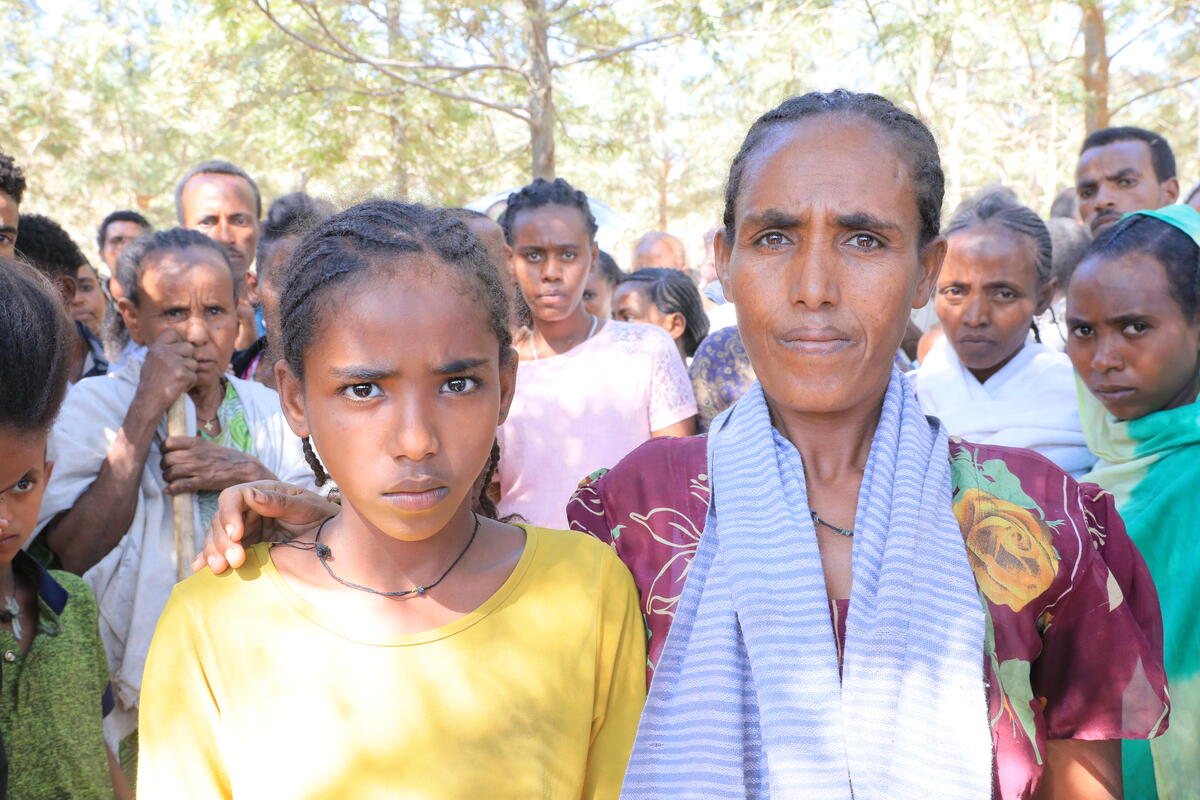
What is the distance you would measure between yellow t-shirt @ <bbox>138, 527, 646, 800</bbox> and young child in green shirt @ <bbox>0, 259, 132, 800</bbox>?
21.1 inches

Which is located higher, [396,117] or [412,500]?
[396,117]

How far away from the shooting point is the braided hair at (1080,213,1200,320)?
8.39 feet

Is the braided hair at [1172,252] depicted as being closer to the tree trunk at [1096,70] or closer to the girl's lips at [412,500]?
the girl's lips at [412,500]

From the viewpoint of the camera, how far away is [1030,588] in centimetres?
151

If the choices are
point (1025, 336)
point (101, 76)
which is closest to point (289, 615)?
point (1025, 336)

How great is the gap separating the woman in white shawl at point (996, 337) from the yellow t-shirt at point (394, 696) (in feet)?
6.07

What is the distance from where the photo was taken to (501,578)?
5.60 ft

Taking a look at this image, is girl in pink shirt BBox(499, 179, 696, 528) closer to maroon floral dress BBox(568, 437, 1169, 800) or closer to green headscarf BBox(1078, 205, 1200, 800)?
green headscarf BBox(1078, 205, 1200, 800)

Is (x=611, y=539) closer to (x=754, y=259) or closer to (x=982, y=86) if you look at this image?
(x=754, y=259)

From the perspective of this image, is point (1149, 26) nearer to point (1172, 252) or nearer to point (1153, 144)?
point (1153, 144)

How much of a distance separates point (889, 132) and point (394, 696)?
3.89ft

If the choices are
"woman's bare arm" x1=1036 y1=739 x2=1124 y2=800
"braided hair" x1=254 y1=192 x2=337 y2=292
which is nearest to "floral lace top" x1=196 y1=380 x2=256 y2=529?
"braided hair" x1=254 y1=192 x2=337 y2=292

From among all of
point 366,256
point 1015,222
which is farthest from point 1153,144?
point 366,256

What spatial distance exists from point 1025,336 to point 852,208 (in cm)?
202
